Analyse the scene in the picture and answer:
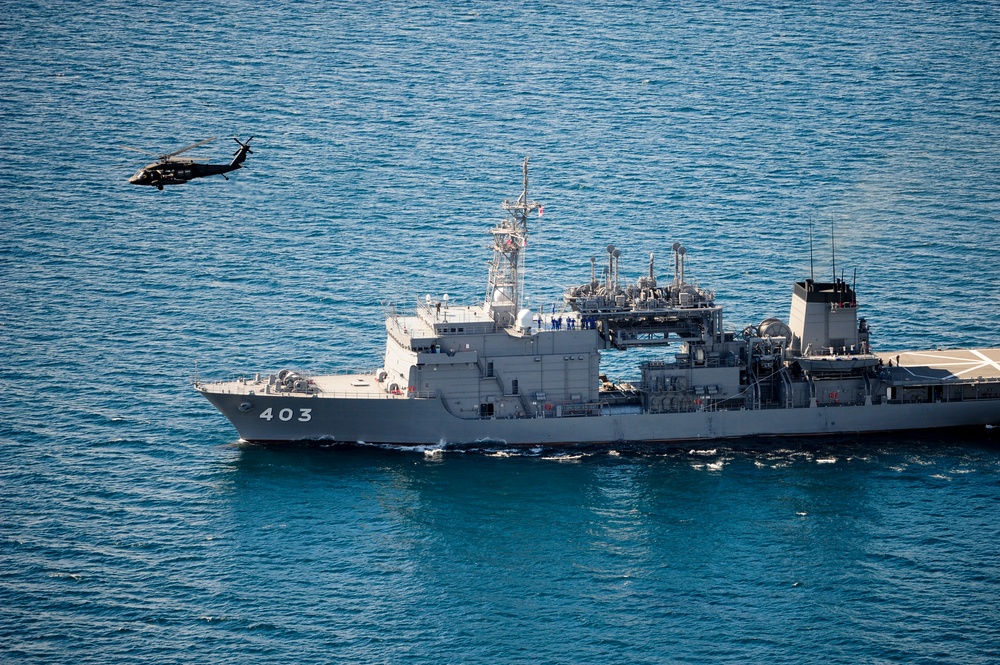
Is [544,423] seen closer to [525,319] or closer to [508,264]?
[525,319]

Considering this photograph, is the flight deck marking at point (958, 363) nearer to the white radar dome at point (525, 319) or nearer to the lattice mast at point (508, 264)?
the white radar dome at point (525, 319)

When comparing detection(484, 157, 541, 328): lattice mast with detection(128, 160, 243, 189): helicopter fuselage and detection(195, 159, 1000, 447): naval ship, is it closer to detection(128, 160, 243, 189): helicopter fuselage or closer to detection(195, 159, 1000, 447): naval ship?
detection(195, 159, 1000, 447): naval ship

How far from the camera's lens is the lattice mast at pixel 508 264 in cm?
9362

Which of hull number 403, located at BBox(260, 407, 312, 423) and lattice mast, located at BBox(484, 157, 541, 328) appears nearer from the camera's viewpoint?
hull number 403, located at BBox(260, 407, 312, 423)

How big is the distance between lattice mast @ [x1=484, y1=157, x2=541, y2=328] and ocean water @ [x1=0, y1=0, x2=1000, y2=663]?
8.04 meters

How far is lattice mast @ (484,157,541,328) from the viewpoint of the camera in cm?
9362

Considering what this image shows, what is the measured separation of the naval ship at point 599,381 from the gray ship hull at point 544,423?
0.08 m

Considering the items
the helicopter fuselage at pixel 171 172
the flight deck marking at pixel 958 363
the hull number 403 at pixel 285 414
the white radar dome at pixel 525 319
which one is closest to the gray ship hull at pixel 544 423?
the hull number 403 at pixel 285 414

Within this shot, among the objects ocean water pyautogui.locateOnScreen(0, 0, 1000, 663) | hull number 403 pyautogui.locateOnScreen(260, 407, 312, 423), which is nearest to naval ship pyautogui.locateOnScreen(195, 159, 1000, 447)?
hull number 403 pyautogui.locateOnScreen(260, 407, 312, 423)

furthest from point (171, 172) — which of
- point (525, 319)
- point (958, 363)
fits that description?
point (958, 363)

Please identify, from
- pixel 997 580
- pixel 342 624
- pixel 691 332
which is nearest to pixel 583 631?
Result: pixel 342 624

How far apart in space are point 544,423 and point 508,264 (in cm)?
917

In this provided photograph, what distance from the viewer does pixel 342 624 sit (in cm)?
7506

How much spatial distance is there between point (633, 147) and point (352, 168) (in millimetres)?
21453
